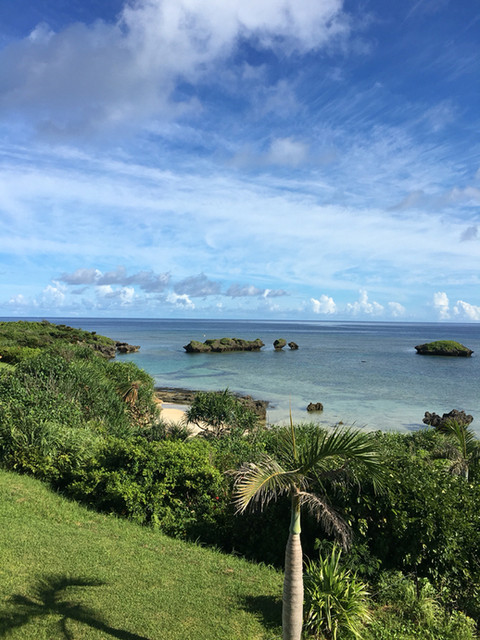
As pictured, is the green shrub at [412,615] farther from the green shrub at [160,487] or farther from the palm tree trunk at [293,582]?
the green shrub at [160,487]

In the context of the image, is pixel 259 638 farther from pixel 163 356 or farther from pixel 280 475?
pixel 163 356

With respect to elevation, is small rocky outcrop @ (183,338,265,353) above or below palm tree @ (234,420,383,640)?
below

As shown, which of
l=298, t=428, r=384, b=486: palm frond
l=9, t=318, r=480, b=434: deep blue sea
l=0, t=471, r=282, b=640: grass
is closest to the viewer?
l=298, t=428, r=384, b=486: palm frond

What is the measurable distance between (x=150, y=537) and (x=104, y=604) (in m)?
2.62

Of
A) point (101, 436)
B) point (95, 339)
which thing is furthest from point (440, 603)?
point (95, 339)

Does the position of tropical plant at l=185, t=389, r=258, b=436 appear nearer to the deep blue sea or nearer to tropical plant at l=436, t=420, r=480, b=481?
tropical plant at l=436, t=420, r=480, b=481

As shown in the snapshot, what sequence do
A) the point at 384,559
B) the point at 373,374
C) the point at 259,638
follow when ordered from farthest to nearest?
the point at 373,374, the point at 384,559, the point at 259,638

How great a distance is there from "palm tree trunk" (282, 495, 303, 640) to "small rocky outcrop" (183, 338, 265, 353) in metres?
76.7

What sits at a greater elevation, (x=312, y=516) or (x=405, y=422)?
(x=312, y=516)

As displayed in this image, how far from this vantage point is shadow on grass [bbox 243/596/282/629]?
6451 mm

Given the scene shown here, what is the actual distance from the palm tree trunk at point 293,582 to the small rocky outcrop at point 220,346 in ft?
252

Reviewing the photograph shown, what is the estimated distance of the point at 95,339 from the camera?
76.4m

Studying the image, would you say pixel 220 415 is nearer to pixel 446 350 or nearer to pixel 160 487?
pixel 160 487

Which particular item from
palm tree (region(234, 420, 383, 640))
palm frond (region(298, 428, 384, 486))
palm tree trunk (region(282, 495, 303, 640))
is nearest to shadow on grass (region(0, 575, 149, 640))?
palm tree trunk (region(282, 495, 303, 640))
